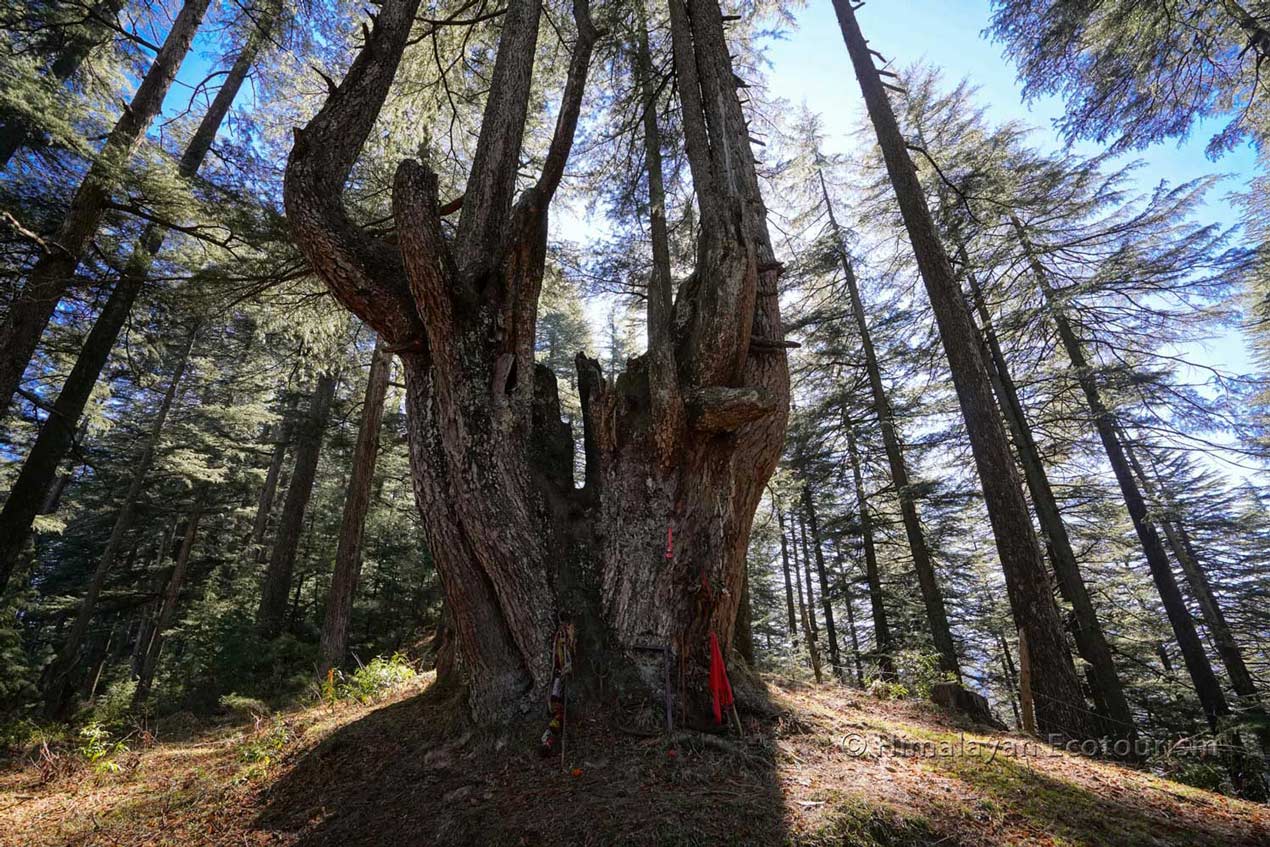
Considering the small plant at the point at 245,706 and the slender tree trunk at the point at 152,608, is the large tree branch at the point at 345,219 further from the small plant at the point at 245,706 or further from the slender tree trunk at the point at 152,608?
the slender tree trunk at the point at 152,608

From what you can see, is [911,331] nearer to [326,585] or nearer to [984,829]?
[984,829]

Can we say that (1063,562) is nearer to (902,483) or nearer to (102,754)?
(902,483)

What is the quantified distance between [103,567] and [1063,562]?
2228 cm

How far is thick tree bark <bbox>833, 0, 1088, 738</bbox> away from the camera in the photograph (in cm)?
479

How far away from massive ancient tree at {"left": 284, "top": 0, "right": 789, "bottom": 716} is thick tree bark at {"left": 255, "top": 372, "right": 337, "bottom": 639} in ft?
31.1

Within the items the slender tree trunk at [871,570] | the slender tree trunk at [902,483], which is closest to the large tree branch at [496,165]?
the slender tree trunk at [902,483]

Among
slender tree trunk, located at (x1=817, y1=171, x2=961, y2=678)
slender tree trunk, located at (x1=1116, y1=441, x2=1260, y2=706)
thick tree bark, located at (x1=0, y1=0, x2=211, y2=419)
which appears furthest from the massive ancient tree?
slender tree trunk, located at (x1=1116, y1=441, x2=1260, y2=706)

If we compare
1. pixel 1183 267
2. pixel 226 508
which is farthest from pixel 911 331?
pixel 226 508

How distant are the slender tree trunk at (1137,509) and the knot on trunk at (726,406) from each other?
1062 cm

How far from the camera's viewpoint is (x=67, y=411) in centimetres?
707

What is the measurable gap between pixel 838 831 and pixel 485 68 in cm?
959

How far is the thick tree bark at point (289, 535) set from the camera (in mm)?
10977

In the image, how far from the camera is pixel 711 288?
13.0 feet

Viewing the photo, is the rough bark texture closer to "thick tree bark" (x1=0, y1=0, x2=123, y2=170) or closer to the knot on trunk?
"thick tree bark" (x1=0, y1=0, x2=123, y2=170)
